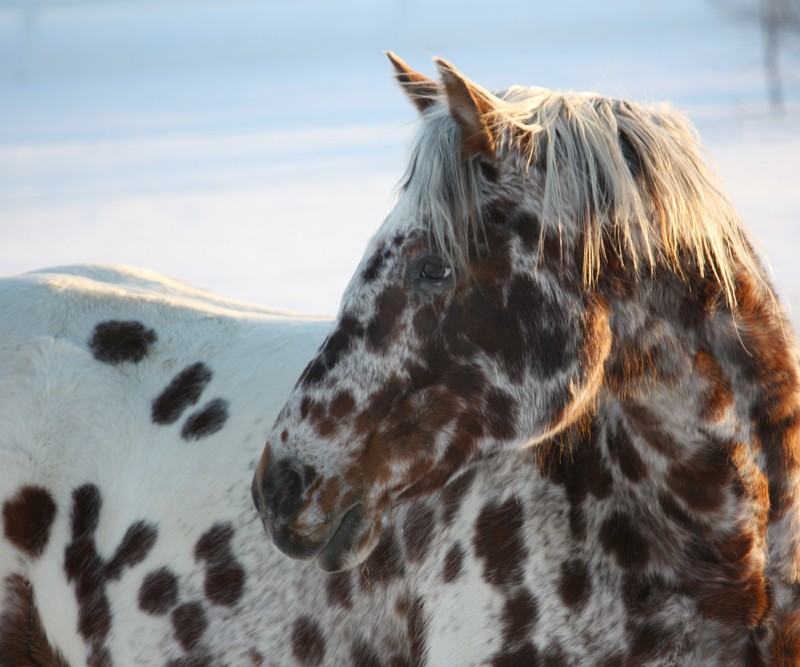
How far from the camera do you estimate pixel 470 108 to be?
81.1 inches

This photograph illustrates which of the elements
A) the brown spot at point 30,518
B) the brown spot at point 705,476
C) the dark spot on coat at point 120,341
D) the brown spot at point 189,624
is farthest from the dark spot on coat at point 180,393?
the brown spot at point 705,476

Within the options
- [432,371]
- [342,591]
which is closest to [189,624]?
[342,591]

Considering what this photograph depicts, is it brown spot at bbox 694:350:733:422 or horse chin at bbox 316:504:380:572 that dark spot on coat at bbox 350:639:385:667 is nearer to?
horse chin at bbox 316:504:380:572

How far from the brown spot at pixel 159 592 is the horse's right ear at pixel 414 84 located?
1.43 meters

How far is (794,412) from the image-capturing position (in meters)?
2.20

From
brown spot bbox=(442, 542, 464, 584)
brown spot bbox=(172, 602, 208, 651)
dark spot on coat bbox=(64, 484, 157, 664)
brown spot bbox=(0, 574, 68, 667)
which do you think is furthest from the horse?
brown spot bbox=(0, 574, 68, 667)

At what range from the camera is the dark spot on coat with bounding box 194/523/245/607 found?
2.69 metres

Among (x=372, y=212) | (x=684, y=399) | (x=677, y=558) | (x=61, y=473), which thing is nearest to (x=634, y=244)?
(x=684, y=399)

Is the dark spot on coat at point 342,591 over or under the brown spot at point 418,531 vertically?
under

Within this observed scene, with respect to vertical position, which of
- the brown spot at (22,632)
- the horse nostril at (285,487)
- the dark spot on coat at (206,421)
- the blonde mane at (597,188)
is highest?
the blonde mane at (597,188)

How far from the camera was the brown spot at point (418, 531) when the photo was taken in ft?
8.30

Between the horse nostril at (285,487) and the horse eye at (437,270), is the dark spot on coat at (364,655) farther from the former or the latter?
the horse eye at (437,270)

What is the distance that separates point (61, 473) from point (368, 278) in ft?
4.29

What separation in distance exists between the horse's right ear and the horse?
0.45 ft
